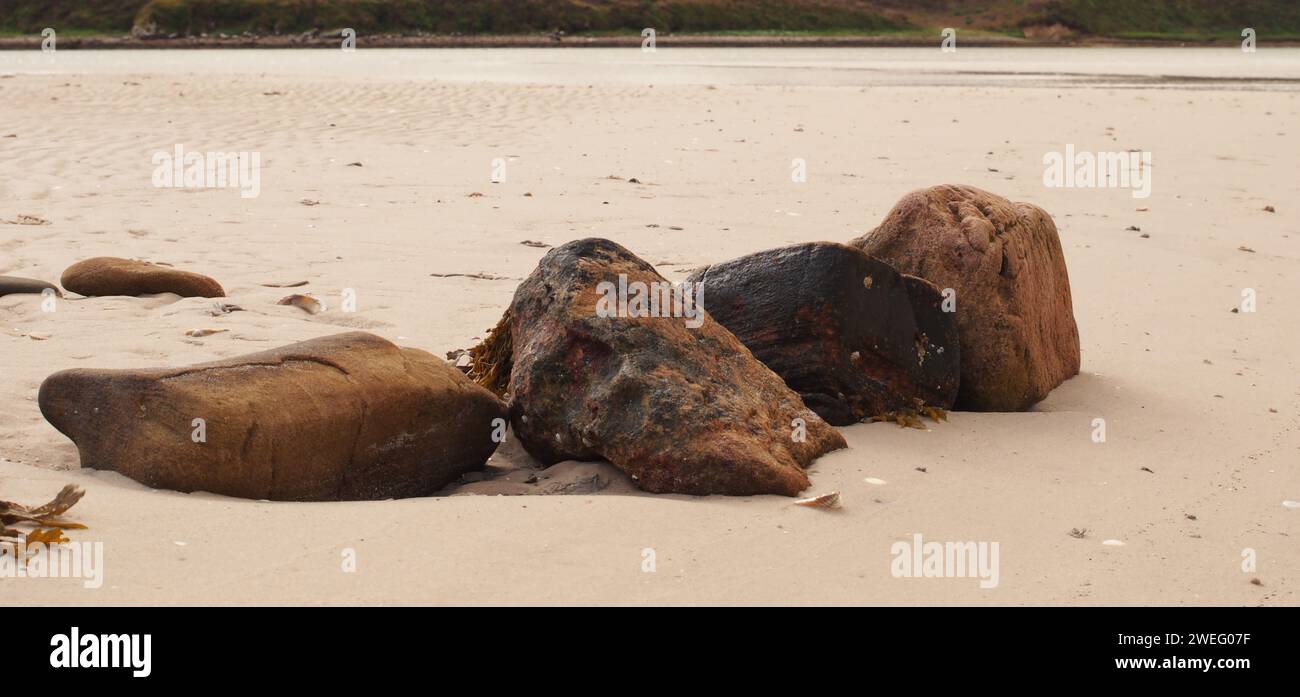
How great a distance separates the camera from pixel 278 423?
3.63m

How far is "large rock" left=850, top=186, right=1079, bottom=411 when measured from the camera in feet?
15.3

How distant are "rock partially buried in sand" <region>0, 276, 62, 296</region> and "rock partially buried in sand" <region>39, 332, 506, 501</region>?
2404 mm

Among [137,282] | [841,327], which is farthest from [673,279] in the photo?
[137,282]

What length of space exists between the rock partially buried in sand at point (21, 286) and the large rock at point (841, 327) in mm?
3252

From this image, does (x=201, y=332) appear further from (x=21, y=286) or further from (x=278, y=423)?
(x=278, y=423)

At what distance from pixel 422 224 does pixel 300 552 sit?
197 inches

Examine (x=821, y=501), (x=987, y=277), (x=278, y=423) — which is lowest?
(x=821, y=501)

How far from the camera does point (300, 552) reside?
3.14 meters

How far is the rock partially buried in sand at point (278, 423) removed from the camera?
3.58 meters

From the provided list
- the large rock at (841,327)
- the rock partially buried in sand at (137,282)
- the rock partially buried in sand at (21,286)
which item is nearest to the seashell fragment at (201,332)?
the rock partially buried in sand at (137,282)

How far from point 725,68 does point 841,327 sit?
2034 centimetres

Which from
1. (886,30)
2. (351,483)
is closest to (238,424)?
(351,483)

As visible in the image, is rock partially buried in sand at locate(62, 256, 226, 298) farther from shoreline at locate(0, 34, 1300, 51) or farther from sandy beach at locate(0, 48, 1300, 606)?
shoreline at locate(0, 34, 1300, 51)

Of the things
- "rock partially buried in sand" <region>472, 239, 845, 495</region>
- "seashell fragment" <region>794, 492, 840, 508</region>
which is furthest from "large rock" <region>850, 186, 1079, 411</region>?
"seashell fragment" <region>794, 492, 840, 508</region>
